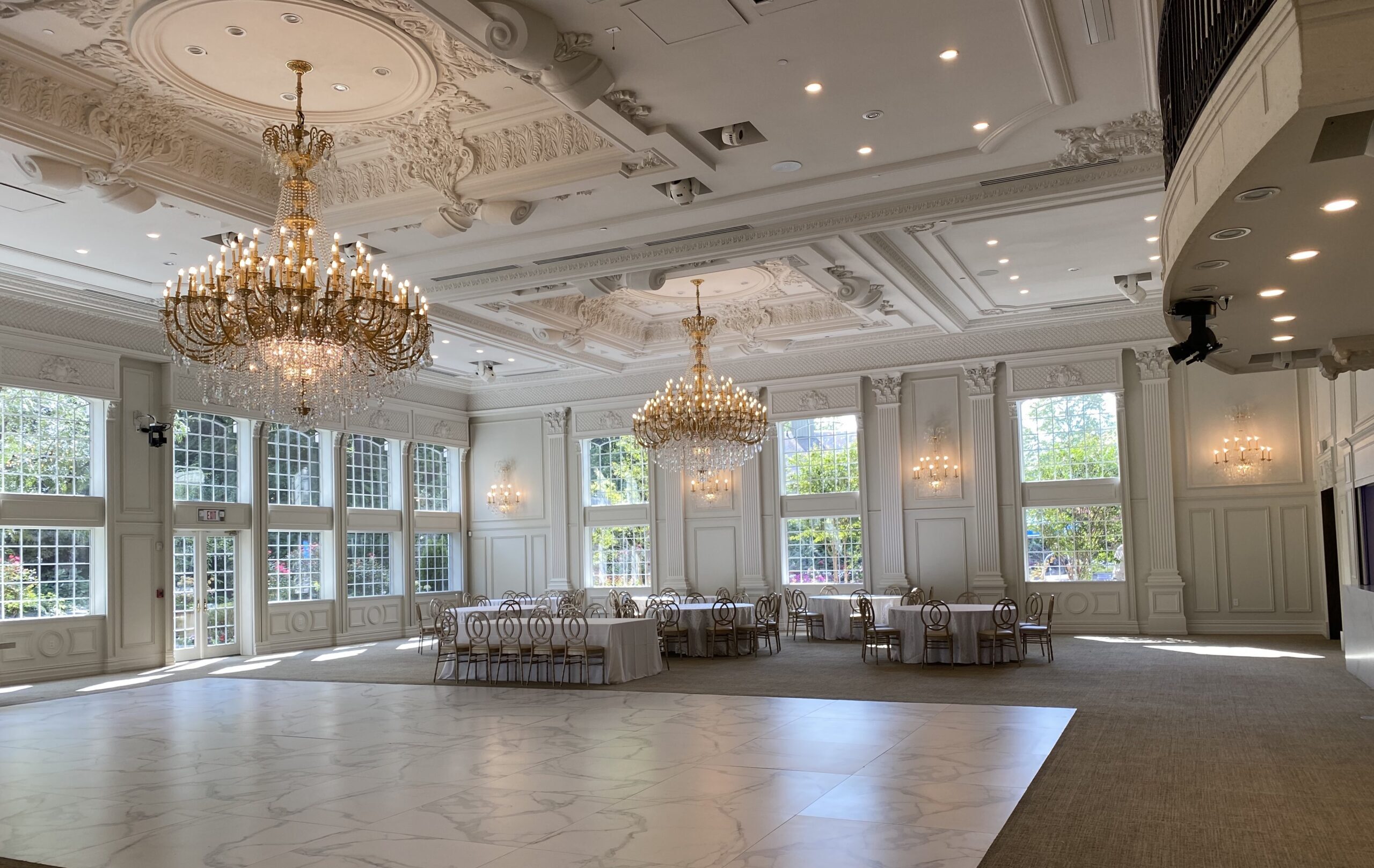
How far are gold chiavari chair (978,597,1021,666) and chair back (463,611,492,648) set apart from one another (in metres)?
5.88

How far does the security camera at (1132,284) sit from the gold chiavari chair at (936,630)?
511cm

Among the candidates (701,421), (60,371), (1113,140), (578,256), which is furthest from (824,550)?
(60,371)

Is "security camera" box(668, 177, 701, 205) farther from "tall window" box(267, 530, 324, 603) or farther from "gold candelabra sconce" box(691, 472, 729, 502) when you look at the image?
"tall window" box(267, 530, 324, 603)

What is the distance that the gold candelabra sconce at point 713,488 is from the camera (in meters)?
16.8

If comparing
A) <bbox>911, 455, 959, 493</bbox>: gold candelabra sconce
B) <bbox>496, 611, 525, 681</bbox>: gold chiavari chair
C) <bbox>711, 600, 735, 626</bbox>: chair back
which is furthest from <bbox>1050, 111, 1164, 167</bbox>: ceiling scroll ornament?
<bbox>911, 455, 959, 493</bbox>: gold candelabra sconce

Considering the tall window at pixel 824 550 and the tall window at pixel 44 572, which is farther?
the tall window at pixel 824 550

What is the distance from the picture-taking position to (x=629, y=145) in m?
8.23

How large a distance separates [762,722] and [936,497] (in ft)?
28.4

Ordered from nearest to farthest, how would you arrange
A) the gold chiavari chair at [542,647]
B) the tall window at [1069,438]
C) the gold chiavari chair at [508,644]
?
1. the gold chiavari chair at [542,647]
2. the gold chiavari chair at [508,644]
3. the tall window at [1069,438]

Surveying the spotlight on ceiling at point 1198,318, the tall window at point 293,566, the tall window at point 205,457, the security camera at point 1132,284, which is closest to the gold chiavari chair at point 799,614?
the security camera at point 1132,284

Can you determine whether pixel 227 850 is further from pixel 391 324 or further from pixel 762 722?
pixel 762 722

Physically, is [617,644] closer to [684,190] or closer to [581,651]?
[581,651]

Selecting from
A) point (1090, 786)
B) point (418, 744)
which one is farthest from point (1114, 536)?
point (418, 744)

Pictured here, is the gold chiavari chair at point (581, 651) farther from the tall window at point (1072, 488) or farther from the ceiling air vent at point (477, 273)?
the tall window at point (1072, 488)
